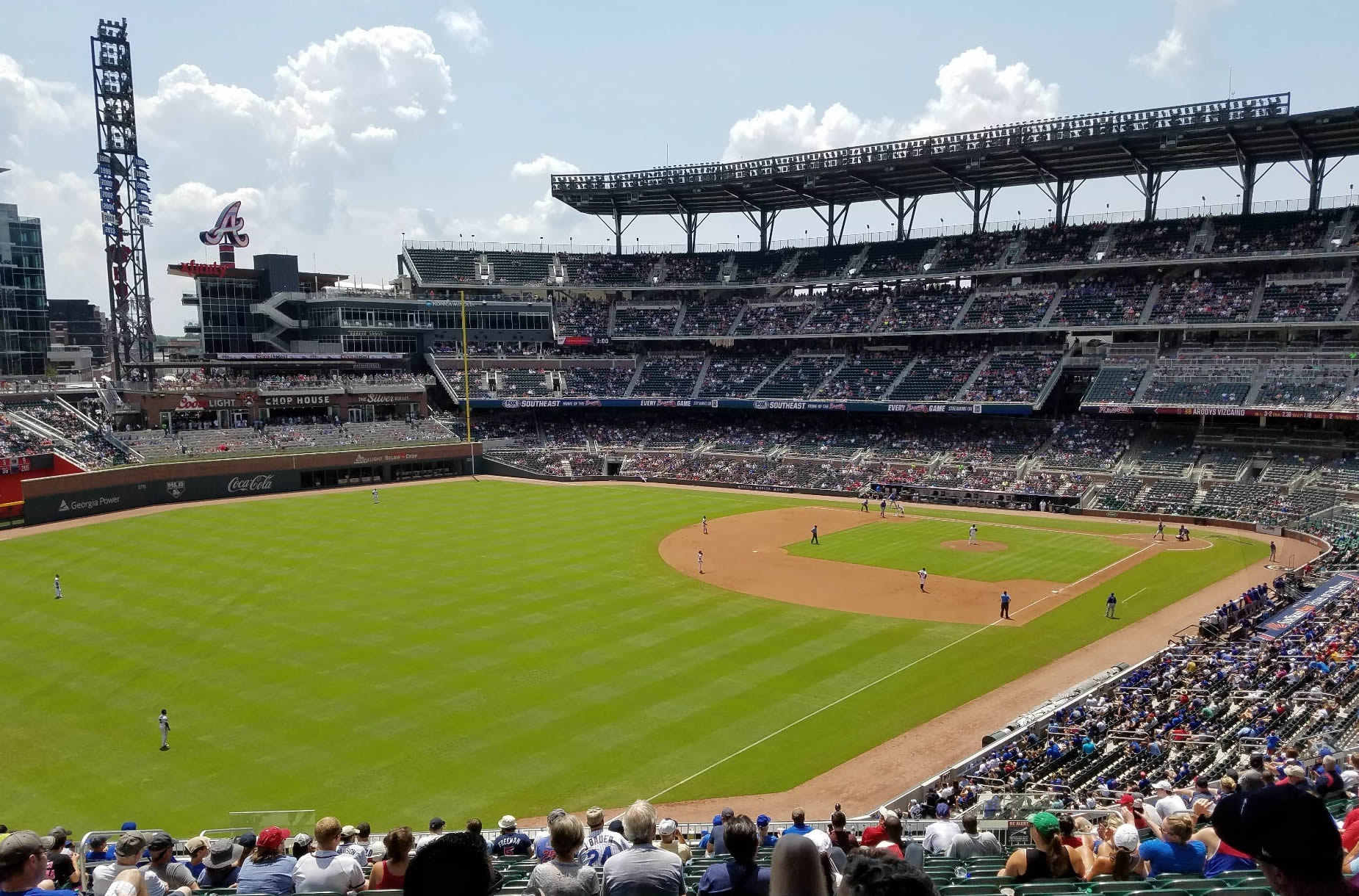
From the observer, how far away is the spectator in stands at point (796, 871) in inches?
149

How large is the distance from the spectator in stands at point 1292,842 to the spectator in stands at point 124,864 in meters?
8.60

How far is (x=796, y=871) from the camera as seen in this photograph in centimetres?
380

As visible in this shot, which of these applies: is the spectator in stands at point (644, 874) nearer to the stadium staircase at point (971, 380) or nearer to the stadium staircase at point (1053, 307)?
the stadium staircase at point (971, 380)

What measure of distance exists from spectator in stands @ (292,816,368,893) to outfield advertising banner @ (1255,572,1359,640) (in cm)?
2682

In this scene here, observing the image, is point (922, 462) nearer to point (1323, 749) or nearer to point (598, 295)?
point (598, 295)

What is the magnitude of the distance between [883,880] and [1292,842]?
1.44 meters

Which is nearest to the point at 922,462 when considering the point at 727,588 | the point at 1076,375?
the point at 1076,375

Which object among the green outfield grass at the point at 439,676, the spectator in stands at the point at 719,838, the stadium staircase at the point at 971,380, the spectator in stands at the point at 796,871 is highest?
the stadium staircase at the point at 971,380

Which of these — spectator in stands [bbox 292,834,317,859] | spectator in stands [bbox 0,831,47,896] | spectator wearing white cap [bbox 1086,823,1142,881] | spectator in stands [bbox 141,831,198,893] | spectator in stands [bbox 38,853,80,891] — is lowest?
spectator in stands [bbox 292,834,317,859]

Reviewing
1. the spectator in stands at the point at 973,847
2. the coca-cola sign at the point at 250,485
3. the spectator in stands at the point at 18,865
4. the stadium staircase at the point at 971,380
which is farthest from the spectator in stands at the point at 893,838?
the coca-cola sign at the point at 250,485

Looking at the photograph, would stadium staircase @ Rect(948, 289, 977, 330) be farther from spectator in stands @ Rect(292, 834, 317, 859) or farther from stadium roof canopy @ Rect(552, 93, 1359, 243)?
spectator in stands @ Rect(292, 834, 317, 859)

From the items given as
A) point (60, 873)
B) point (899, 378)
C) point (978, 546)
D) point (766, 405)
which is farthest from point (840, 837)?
point (766, 405)

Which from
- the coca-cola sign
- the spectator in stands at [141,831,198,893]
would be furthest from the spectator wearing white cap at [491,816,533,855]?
the coca-cola sign

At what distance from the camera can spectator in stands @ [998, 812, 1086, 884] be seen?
6.93m
